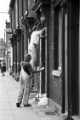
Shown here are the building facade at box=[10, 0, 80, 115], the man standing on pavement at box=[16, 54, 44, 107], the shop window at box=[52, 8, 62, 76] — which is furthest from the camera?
the man standing on pavement at box=[16, 54, 44, 107]

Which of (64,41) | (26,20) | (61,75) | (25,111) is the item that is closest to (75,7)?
(64,41)

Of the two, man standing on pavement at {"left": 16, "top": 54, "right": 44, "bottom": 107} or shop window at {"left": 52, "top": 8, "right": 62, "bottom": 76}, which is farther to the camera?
man standing on pavement at {"left": 16, "top": 54, "right": 44, "bottom": 107}

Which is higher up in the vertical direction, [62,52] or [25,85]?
[62,52]

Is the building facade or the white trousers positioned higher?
the building facade

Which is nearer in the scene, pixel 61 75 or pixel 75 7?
pixel 75 7

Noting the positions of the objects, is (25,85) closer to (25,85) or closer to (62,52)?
(25,85)

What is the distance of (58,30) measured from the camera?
1277cm

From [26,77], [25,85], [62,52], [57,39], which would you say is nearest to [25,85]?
[25,85]

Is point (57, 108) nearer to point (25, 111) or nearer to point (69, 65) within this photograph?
point (25, 111)

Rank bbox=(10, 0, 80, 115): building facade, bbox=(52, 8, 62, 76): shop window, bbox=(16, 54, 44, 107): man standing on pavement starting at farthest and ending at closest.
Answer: bbox=(16, 54, 44, 107): man standing on pavement
bbox=(52, 8, 62, 76): shop window
bbox=(10, 0, 80, 115): building facade

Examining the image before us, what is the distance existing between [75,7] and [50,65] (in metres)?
3.69

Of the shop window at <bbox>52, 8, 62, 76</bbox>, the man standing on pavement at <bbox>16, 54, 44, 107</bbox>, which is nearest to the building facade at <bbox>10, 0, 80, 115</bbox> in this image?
the shop window at <bbox>52, 8, 62, 76</bbox>

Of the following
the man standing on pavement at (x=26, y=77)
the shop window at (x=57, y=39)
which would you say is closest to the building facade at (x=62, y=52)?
the shop window at (x=57, y=39)

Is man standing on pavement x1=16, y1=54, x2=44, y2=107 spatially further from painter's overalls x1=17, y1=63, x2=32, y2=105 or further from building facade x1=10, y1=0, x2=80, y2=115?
building facade x1=10, y1=0, x2=80, y2=115
